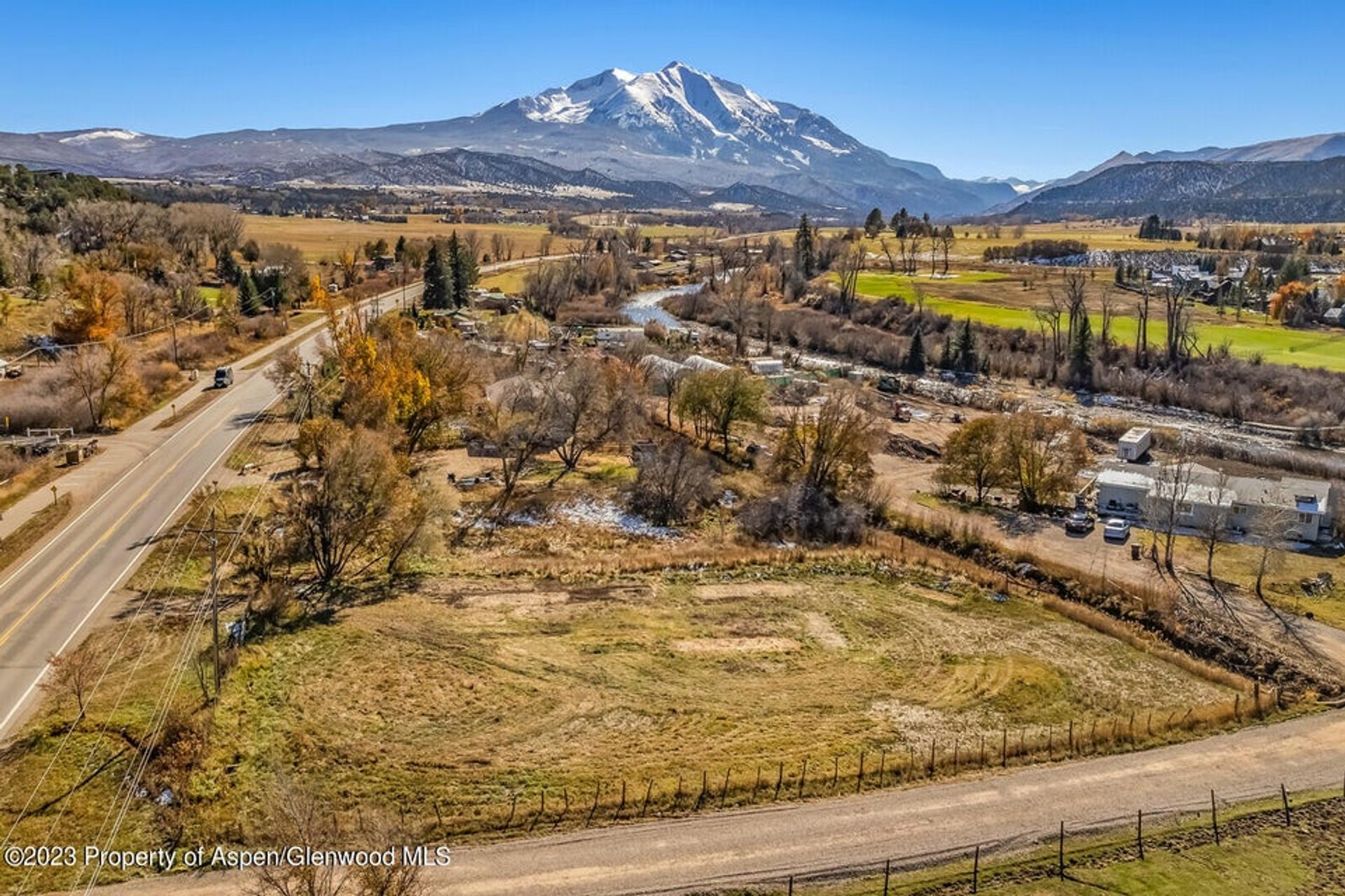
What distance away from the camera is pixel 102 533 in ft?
135

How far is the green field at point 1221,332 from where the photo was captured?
97.2 m

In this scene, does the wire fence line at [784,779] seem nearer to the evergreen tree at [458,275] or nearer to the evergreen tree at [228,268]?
the evergreen tree at [228,268]

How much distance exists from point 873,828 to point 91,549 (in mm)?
36406

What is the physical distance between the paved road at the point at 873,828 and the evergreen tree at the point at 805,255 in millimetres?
135062

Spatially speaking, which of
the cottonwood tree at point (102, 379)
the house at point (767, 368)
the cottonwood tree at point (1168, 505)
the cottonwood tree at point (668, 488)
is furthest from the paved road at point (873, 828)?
the house at point (767, 368)

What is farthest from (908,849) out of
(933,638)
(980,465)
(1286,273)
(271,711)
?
(1286,273)

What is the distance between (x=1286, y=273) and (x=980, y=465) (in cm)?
11751

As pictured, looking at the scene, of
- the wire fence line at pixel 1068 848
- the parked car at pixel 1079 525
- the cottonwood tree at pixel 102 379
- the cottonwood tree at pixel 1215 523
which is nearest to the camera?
the wire fence line at pixel 1068 848

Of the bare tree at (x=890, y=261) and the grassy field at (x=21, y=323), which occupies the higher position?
the bare tree at (x=890, y=261)

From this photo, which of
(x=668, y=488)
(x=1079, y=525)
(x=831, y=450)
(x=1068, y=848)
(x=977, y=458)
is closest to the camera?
(x=1068, y=848)

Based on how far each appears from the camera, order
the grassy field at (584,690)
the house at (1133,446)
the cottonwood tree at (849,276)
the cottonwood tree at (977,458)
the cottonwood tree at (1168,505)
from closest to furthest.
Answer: the grassy field at (584,690) < the cottonwood tree at (1168,505) < the cottonwood tree at (977,458) < the house at (1133,446) < the cottonwood tree at (849,276)

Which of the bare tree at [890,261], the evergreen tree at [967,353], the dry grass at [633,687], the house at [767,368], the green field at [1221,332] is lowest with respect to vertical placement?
the dry grass at [633,687]

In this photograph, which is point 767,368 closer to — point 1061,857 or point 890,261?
point 1061,857

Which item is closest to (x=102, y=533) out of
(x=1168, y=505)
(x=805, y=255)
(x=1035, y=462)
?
(x=1035, y=462)
